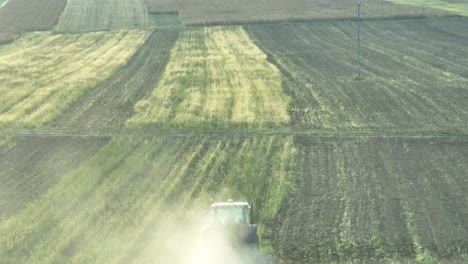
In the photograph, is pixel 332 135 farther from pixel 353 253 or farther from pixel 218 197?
pixel 353 253

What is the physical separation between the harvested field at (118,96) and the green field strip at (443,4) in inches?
1579

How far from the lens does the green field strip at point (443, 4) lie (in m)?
63.3

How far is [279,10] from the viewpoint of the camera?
63.5m

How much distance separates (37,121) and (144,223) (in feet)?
42.1

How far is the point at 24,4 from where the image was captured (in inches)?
2815

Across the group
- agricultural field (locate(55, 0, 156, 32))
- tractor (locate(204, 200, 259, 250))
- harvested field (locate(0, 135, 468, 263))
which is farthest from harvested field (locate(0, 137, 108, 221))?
agricultural field (locate(55, 0, 156, 32))

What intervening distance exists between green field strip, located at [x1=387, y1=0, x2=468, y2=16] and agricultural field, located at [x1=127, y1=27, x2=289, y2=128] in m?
33.4

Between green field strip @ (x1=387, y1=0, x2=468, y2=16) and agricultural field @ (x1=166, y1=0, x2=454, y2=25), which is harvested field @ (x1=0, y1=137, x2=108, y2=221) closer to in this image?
agricultural field @ (x1=166, y1=0, x2=454, y2=25)

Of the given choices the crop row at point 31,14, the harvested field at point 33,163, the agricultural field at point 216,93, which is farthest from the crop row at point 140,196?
the crop row at point 31,14

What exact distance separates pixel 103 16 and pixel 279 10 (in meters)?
22.8

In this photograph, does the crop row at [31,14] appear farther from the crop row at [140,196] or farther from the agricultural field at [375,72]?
the crop row at [140,196]

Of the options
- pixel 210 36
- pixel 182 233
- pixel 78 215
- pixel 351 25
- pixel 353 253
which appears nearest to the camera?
pixel 353 253

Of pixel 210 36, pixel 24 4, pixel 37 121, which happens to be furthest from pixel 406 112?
pixel 24 4

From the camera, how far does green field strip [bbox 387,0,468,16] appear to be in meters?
63.3
